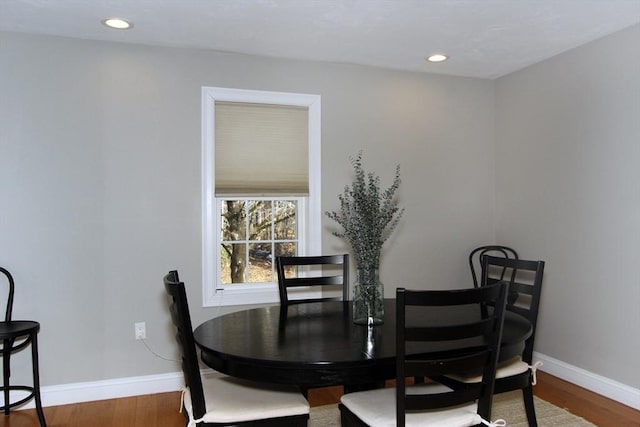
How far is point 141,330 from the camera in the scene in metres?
3.46

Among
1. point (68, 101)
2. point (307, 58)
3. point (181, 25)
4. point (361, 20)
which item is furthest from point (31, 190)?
point (361, 20)

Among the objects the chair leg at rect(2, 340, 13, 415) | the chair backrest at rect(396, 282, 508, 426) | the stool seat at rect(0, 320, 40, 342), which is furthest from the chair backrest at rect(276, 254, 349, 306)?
the chair leg at rect(2, 340, 13, 415)

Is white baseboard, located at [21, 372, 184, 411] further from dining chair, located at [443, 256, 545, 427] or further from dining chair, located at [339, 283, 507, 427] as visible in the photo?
dining chair, located at [443, 256, 545, 427]

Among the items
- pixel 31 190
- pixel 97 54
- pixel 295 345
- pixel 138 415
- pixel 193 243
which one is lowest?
pixel 138 415

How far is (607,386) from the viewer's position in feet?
11.0

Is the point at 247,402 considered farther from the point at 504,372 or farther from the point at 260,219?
the point at 260,219

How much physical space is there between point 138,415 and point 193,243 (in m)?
1.18

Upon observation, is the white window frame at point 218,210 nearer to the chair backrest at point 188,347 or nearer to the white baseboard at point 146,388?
the white baseboard at point 146,388

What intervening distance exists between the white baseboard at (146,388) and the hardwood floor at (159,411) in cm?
5

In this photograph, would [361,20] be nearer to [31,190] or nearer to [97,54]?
[97,54]

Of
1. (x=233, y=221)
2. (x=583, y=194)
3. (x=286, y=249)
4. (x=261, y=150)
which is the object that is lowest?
(x=286, y=249)

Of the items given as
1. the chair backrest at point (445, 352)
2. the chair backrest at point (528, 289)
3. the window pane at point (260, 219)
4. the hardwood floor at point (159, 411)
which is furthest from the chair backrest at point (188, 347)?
the window pane at point (260, 219)

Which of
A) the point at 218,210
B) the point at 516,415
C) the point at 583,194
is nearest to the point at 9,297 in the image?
the point at 218,210

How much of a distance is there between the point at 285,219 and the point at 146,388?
1.59 metres
